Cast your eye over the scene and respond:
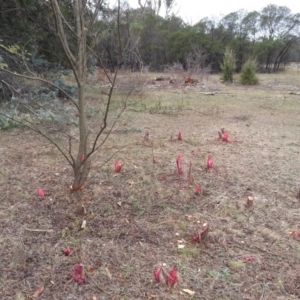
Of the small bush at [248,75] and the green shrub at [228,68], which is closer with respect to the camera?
the small bush at [248,75]

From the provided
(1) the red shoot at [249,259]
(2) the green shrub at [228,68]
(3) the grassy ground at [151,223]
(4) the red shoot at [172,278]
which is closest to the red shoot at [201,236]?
(3) the grassy ground at [151,223]

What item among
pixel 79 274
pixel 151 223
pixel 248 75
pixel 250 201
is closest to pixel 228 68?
pixel 248 75

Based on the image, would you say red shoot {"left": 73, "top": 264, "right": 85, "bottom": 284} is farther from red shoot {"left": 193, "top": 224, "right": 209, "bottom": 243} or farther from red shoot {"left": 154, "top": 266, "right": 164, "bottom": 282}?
red shoot {"left": 193, "top": 224, "right": 209, "bottom": 243}

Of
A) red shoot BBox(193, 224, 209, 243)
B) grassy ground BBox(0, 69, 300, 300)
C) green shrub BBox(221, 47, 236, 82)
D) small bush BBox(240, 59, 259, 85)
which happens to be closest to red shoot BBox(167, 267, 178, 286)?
grassy ground BBox(0, 69, 300, 300)

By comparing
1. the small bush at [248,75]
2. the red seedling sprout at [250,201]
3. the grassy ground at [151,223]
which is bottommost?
the grassy ground at [151,223]

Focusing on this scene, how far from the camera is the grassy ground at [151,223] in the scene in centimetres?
159

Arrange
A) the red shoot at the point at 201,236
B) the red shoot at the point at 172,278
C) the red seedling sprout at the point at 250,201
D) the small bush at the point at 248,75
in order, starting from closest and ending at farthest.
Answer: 1. the red shoot at the point at 172,278
2. the red shoot at the point at 201,236
3. the red seedling sprout at the point at 250,201
4. the small bush at the point at 248,75

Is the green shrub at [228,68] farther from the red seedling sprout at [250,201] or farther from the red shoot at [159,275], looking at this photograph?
the red shoot at [159,275]

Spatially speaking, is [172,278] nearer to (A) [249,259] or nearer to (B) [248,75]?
(A) [249,259]

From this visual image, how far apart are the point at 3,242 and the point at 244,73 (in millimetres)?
14408

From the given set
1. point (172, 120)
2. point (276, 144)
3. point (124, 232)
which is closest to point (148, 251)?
point (124, 232)

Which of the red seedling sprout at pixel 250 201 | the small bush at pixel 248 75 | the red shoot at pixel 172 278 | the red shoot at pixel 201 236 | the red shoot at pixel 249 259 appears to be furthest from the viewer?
the small bush at pixel 248 75

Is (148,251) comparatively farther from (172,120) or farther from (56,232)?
(172,120)

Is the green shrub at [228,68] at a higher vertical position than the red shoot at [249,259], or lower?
higher
